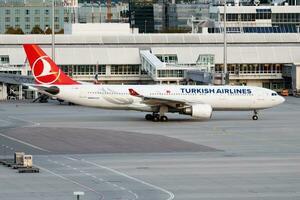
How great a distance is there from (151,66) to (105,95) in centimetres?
4295

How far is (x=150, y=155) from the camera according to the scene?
71.4 metres

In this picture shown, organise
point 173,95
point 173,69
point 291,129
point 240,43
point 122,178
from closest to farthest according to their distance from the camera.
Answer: point 122,178
point 291,129
point 173,95
point 173,69
point 240,43

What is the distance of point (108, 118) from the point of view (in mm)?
100375

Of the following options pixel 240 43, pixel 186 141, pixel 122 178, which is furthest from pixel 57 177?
pixel 240 43

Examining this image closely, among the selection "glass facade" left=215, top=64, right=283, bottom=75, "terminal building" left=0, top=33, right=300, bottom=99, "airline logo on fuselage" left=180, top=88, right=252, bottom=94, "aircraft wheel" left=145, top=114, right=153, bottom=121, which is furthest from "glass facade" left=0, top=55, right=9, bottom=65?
"airline logo on fuselage" left=180, top=88, right=252, bottom=94

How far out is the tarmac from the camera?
185 ft

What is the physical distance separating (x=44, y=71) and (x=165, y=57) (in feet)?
163

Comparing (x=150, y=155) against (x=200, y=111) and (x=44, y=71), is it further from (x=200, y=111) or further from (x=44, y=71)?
(x=44, y=71)

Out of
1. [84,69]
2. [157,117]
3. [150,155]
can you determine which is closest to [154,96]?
[157,117]

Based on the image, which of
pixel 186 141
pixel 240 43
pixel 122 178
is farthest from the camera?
pixel 240 43

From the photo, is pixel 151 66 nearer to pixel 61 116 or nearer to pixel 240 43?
pixel 240 43

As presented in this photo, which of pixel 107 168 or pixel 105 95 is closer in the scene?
pixel 107 168

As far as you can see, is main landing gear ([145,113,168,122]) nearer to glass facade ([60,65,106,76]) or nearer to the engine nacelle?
the engine nacelle

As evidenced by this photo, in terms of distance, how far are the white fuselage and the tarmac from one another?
56.9 inches
